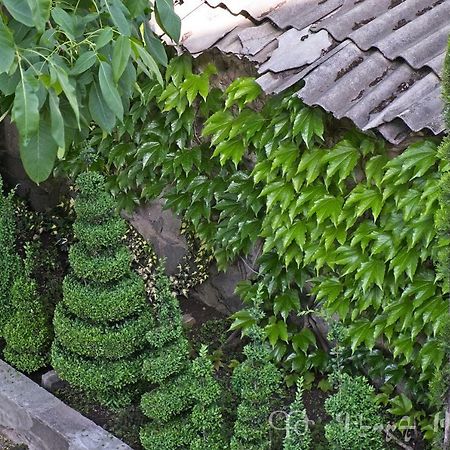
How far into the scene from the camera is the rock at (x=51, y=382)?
4.79m

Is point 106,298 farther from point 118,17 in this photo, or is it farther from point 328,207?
point 118,17

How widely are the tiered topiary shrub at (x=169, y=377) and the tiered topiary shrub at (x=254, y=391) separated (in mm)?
351

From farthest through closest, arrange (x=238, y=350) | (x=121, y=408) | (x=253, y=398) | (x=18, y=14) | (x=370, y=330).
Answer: (x=238, y=350), (x=121, y=408), (x=370, y=330), (x=253, y=398), (x=18, y=14)

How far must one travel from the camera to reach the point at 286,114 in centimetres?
417

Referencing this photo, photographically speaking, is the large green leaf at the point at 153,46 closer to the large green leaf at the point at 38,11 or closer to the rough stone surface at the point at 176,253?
the large green leaf at the point at 38,11

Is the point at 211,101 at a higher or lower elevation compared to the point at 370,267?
higher

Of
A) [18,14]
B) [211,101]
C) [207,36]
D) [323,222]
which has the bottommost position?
[323,222]

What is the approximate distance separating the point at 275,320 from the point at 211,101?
52.9 inches

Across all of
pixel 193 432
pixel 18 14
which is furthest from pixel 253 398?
pixel 18 14

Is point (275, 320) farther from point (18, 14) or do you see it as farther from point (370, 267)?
point (18, 14)

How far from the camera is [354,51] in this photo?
3898 mm

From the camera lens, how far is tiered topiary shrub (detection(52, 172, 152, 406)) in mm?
4102

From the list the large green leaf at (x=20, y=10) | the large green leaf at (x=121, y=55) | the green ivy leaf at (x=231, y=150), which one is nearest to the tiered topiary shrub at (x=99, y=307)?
the green ivy leaf at (x=231, y=150)

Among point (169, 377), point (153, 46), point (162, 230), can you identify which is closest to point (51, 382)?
point (169, 377)
